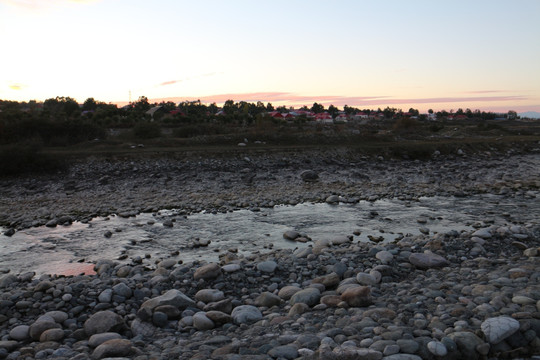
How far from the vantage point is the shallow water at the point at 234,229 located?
8531 millimetres

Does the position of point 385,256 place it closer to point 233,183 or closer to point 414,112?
point 233,183

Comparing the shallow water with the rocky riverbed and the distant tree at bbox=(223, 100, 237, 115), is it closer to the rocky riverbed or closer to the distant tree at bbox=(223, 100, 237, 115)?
the rocky riverbed

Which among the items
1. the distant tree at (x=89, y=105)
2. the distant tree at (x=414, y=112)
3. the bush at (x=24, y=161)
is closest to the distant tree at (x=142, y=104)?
the distant tree at (x=89, y=105)

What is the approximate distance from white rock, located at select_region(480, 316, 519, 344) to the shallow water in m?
4.78

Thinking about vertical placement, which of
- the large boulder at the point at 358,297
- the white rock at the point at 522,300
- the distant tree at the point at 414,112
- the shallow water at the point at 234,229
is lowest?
the shallow water at the point at 234,229

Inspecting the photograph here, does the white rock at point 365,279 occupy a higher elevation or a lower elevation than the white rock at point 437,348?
lower

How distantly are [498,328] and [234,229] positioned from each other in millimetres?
6942

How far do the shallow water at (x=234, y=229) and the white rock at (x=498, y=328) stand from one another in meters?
4.78

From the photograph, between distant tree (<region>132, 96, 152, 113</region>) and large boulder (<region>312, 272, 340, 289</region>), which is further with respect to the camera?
distant tree (<region>132, 96, 152, 113</region>)

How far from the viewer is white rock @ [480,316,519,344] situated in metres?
4.19

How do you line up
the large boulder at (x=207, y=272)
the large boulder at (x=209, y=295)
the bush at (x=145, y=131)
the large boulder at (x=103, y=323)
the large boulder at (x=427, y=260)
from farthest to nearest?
1. the bush at (x=145, y=131)
2. the large boulder at (x=427, y=260)
3. the large boulder at (x=207, y=272)
4. the large boulder at (x=209, y=295)
5. the large boulder at (x=103, y=323)

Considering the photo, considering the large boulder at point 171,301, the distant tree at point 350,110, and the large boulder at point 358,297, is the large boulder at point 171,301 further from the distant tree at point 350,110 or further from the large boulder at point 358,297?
the distant tree at point 350,110

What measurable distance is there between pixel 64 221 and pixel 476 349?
10.4m

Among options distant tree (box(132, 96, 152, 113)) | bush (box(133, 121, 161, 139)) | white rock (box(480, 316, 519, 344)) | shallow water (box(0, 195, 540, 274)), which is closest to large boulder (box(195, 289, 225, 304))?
shallow water (box(0, 195, 540, 274))
